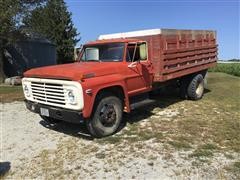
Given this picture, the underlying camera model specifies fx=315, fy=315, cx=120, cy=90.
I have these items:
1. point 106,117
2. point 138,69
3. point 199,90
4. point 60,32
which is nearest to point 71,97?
point 106,117

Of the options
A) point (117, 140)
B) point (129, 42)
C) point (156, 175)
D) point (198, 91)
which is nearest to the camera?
point (156, 175)

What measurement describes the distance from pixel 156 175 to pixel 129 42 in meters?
3.94

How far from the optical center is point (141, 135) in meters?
7.05

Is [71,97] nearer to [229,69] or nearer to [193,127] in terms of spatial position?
[193,127]

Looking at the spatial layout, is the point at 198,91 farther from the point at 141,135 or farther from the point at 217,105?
the point at 141,135

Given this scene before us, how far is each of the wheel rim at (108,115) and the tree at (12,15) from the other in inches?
532

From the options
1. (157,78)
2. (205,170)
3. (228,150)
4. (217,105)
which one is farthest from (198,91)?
(205,170)

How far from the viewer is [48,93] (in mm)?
6871

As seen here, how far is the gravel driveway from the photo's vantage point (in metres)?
5.16

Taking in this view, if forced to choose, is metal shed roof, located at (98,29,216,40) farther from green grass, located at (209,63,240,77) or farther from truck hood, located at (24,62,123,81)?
Result: green grass, located at (209,63,240,77)

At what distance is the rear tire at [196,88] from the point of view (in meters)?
11.0

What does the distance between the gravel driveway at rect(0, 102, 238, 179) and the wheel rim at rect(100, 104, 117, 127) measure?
522mm

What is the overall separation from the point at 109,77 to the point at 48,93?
4.52ft

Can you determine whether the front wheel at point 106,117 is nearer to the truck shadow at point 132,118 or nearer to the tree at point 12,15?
the truck shadow at point 132,118
